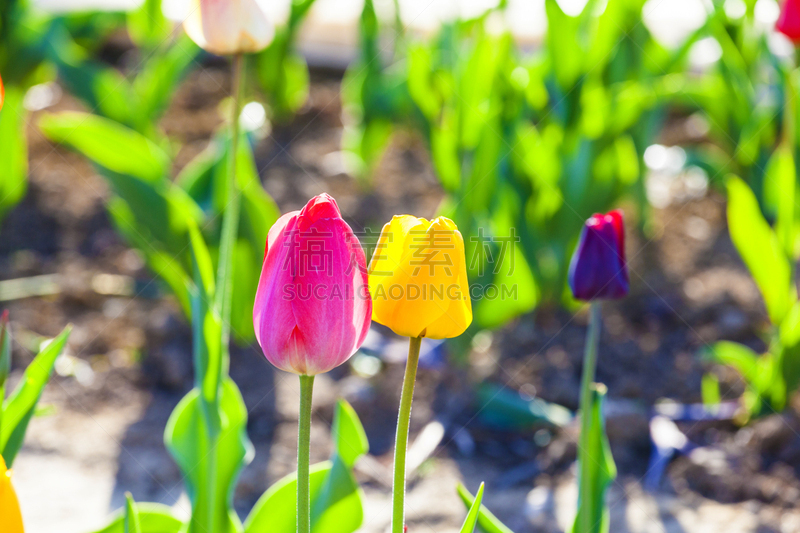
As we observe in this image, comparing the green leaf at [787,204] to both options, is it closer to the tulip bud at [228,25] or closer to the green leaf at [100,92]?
the tulip bud at [228,25]

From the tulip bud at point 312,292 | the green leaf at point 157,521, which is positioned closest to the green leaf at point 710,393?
the green leaf at point 157,521

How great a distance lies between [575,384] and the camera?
4.87 feet

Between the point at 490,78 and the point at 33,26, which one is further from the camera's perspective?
the point at 33,26

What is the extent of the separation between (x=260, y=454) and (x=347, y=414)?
24.5 inches

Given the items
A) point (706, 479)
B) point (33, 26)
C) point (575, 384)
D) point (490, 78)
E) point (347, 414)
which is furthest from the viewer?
point (33, 26)

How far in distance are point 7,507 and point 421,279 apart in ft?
1.01

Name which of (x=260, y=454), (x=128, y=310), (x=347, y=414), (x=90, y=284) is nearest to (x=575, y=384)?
(x=260, y=454)

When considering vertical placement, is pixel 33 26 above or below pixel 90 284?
above

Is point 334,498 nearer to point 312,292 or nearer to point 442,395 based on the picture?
point 312,292

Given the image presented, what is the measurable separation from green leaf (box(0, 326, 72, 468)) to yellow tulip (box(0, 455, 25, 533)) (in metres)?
0.27

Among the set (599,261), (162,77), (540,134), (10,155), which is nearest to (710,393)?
(540,134)

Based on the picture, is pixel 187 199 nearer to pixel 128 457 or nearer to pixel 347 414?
pixel 128 457

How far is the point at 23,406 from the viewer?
0.74 m

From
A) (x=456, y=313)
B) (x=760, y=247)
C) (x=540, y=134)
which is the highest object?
(x=540, y=134)
